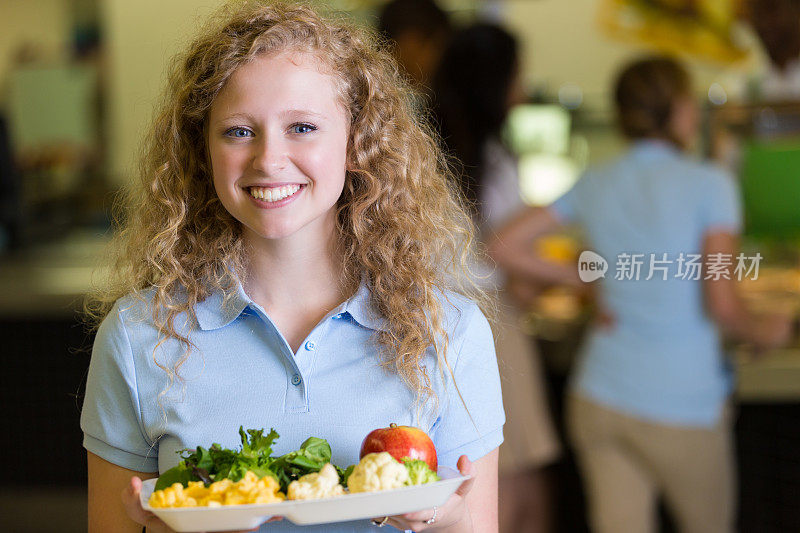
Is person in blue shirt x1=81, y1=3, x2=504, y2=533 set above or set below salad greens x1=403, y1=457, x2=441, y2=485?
above

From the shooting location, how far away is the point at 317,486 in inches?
35.4

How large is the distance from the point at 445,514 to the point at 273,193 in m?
0.37

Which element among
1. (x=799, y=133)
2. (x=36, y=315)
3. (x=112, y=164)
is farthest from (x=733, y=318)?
(x=112, y=164)

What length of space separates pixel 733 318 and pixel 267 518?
153cm

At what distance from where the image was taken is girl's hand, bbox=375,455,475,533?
0.94 metres

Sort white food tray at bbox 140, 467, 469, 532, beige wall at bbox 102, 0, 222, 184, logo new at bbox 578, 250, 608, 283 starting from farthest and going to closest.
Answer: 1. beige wall at bbox 102, 0, 222, 184
2. logo new at bbox 578, 250, 608, 283
3. white food tray at bbox 140, 467, 469, 532

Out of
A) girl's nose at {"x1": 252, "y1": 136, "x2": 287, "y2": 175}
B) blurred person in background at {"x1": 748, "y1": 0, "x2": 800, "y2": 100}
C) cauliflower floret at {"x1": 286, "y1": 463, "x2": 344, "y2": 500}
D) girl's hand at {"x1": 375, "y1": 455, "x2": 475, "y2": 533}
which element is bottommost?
girl's hand at {"x1": 375, "y1": 455, "x2": 475, "y2": 533}

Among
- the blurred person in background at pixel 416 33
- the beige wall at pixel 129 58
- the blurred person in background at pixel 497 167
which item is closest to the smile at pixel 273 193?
the blurred person in background at pixel 497 167

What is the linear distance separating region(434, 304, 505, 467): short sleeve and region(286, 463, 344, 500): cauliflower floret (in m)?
0.19

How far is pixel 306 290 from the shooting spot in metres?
1.10

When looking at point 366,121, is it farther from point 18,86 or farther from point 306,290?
point 18,86

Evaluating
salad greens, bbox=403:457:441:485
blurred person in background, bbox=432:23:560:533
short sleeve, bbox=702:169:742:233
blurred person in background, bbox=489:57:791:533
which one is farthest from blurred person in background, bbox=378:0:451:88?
salad greens, bbox=403:457:441:485

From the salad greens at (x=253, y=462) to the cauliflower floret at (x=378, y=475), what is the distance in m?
0.05

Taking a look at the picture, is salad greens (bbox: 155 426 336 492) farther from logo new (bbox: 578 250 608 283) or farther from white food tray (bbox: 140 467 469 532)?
logo new (bbox: 578 250 608 283)
